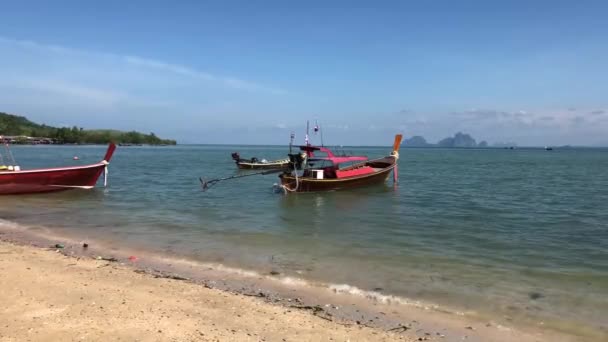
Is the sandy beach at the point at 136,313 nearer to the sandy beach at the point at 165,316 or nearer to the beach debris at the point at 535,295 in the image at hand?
the sandy beach at the point at 165,316

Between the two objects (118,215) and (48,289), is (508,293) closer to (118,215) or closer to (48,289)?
(48,289)

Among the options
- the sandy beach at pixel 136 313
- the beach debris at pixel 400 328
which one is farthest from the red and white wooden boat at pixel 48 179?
the beach debris at pixel 400 328

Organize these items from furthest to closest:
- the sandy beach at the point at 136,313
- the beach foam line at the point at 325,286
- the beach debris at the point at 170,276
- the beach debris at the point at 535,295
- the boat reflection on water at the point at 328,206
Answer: the boat reflection on water at the point at 328,206 < the beach debris at the point at 170,276 < the beach debris at the point at 535,295 < the beach foam line at the point at 325,286 < the sandy beach at the point at 136,313

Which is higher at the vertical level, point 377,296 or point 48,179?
point 48,179

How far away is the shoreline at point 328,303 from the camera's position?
6.92 meters

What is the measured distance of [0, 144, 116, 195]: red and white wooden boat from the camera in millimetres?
22578

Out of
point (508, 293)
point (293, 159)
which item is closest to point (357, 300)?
point (508, 293)

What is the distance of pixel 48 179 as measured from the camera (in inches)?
948

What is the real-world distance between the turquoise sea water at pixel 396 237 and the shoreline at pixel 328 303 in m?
0.61

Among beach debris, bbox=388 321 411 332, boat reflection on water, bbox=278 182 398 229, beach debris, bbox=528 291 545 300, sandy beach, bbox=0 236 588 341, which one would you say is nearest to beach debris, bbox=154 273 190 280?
sandy beach, bbox=0 236 588 341

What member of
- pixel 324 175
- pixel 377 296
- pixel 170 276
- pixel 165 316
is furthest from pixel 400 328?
pixel 324 175

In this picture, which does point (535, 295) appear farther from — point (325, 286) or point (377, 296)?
point (325, 286)

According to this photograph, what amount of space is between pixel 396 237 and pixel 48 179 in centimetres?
1942

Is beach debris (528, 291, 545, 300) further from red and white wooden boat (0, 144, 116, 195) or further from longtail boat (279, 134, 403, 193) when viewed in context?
red and white wooden boat (0, 144, 116, 195)
